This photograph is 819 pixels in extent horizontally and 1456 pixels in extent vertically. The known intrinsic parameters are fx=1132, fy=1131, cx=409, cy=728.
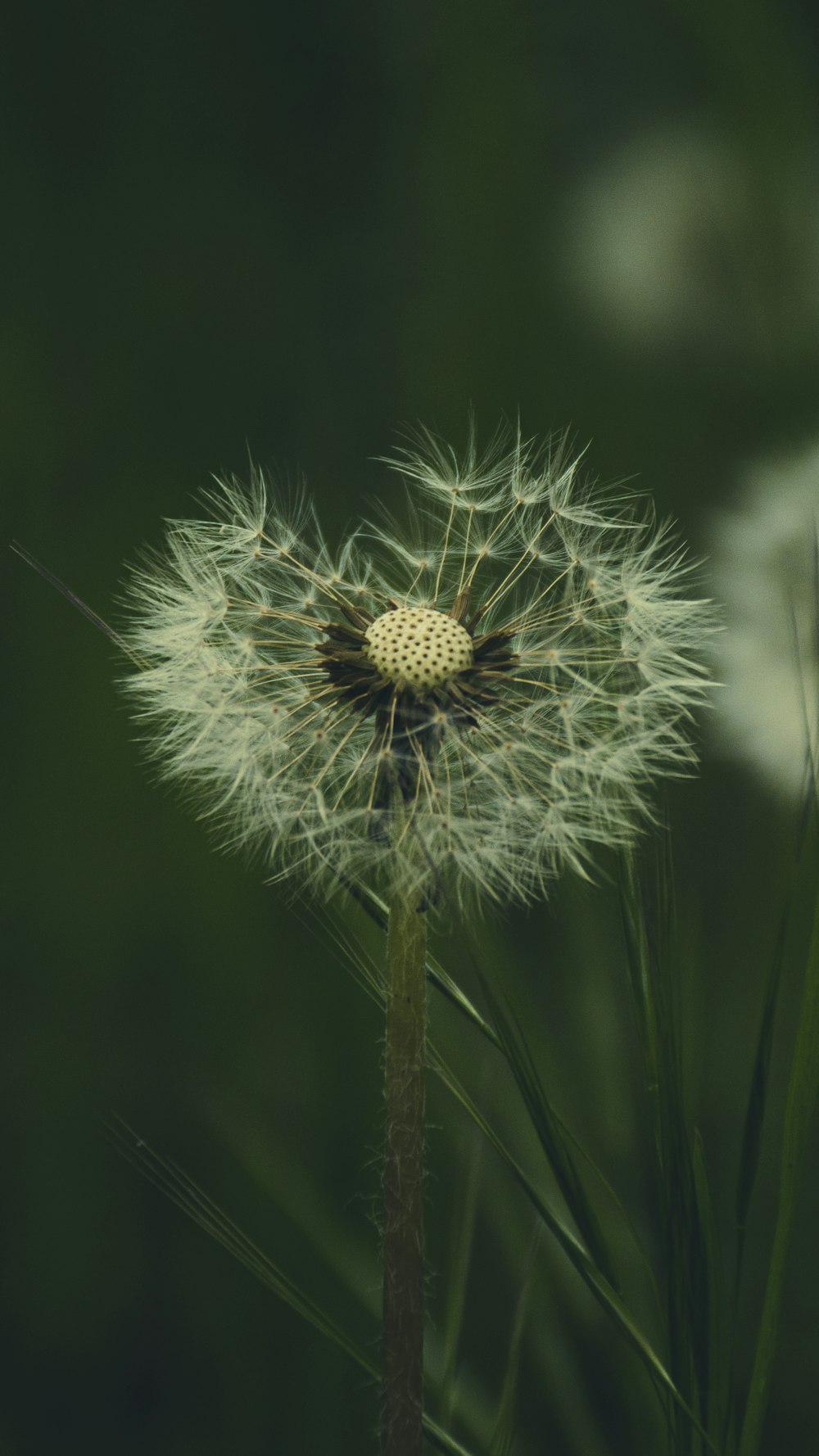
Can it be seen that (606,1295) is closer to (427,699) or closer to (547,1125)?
(547,1125)

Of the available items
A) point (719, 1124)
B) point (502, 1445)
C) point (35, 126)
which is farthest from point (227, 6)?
point (502, 1445)

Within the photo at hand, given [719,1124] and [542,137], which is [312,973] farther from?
[542,137]

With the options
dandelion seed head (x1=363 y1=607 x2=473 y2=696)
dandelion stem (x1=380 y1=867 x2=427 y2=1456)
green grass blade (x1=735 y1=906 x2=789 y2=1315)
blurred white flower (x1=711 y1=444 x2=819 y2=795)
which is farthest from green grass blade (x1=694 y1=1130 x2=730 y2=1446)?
blurred white flower (x1=711 y1=444 x2=819 y2=795)

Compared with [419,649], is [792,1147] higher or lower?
lower

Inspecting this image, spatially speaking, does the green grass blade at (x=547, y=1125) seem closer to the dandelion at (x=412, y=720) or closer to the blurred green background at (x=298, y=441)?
the dandelion at (x=412, y=720)

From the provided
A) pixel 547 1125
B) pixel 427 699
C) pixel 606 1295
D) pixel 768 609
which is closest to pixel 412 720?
pixel 427 699

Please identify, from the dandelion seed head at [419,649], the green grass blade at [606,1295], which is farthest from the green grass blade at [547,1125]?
the dandelion seed head at [419,649]

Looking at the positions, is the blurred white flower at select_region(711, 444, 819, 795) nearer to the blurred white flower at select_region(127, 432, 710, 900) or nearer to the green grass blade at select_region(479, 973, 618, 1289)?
the blurred white flower at select_region(127, 432, 710, 900)
